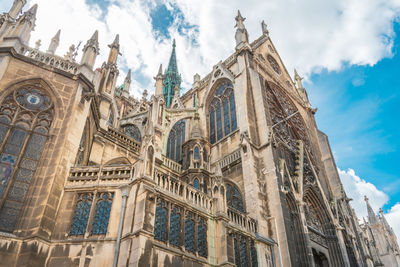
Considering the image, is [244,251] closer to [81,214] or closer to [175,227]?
[175,227]

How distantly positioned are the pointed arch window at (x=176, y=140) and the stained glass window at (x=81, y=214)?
1232cm

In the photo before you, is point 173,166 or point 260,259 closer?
point 260,259

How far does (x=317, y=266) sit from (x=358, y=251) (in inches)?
171

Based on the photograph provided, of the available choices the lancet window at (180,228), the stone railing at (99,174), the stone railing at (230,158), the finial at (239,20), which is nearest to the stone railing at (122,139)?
the stone railing at (230,158)

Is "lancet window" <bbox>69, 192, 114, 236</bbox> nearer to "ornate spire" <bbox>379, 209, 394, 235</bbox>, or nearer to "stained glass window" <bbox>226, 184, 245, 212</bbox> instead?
"stained glass window" <bbox>226, 184, 245, 212</bbox>

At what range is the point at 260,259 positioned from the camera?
48.2 feet

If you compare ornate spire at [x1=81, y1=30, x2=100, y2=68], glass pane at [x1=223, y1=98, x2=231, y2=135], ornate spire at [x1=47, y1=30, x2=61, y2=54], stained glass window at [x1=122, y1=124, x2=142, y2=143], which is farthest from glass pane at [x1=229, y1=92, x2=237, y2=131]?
ornate spire at [x1=47, y1=30, x2=61, y2=54]

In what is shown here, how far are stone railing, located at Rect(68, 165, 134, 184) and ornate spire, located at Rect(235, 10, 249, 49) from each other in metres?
16.3

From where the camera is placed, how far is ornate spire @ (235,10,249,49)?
25.6m

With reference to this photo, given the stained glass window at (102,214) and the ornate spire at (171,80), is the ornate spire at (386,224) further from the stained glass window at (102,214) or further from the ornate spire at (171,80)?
the stained glass window at (102,214)

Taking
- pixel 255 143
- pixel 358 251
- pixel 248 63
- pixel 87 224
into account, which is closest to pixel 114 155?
pixel 87 224

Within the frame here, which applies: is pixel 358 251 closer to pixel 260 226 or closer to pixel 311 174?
pixel 311 174

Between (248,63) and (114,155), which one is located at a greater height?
(248,63)

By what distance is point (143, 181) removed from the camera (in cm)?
1155
